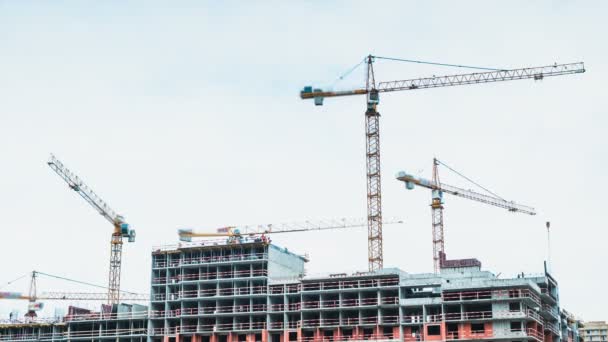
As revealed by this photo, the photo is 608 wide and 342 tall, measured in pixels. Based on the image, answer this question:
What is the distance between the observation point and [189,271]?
552ft

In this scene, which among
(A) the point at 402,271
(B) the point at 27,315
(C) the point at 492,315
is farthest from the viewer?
(B) the point at 27,315

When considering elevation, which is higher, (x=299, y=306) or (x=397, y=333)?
(x=299, y=306)

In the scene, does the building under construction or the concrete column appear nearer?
the building under construction

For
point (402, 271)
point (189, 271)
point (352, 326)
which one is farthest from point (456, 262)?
point (189, 271)

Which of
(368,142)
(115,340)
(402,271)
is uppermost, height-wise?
(368,142)

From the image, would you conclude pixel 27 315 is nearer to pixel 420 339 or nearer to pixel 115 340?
pixel 115 340

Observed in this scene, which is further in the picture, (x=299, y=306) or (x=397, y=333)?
(x=299, y=306)

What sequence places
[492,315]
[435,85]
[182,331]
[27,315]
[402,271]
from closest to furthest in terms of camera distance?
[492,315], [402,271], [182,331], [435,85], [27,315]

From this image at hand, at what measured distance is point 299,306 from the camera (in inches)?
6201

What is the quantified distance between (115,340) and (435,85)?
84.0 m

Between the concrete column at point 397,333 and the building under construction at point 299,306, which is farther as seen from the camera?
the concrete column at point 397,333

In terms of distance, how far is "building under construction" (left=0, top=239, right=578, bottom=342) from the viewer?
144m

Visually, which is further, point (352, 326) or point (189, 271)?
point (189, 271)

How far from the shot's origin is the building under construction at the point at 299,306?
144 m
